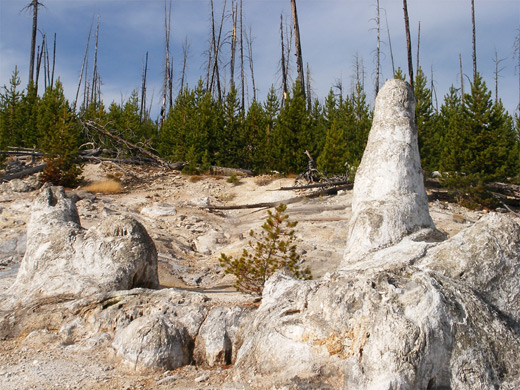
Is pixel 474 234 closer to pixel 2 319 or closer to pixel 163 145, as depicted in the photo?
pixel 2 319

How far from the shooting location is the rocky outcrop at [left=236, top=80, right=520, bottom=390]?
2.83 metres

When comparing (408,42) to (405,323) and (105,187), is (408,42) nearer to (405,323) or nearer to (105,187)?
(105,187)

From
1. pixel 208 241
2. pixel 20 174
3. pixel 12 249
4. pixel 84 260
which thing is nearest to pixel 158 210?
pixel 208 241

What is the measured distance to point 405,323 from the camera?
2842mm

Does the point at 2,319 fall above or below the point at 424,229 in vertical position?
below

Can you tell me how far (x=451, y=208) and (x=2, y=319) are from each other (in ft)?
46.7

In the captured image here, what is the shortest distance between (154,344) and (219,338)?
514mm

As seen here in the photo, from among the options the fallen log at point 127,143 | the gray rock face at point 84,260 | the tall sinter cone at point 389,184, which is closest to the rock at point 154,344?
the gray rock face at point 84,260

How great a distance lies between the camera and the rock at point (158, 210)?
13.3 m

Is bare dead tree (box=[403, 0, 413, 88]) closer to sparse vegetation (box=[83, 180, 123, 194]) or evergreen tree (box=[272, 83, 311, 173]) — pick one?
evergreen tree (box=[272, 83, 311, 173])

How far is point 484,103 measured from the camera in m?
17.2

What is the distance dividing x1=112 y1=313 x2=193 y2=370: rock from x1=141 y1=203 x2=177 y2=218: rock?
9521mm

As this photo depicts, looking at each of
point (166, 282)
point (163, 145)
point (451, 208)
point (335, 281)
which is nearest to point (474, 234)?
point (335, 281)

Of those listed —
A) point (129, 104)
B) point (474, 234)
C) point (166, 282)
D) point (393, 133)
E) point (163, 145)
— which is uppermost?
point (129, 104)
